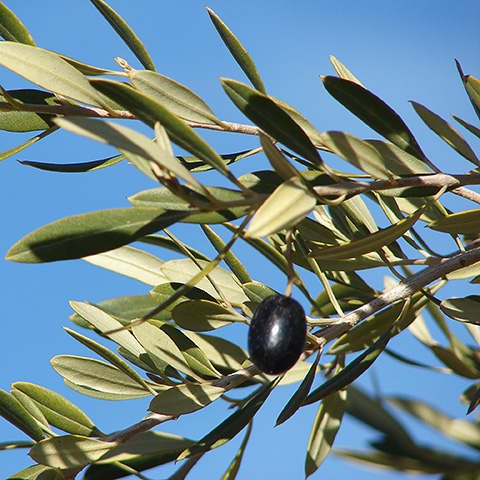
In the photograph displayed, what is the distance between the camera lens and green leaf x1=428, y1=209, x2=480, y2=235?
3.14ft

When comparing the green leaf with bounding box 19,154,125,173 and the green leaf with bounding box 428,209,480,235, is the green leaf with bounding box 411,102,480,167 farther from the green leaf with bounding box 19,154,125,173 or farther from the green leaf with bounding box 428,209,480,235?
the green leaf with bounding box 19,154,125,173

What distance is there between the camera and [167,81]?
86cm

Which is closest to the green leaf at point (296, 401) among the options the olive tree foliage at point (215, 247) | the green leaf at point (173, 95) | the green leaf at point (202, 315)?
the olive tree foliage at point (215, 247)

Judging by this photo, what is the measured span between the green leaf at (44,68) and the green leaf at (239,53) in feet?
1.22

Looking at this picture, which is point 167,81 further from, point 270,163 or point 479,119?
point 479,119

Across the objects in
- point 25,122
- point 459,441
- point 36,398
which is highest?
point 25,122

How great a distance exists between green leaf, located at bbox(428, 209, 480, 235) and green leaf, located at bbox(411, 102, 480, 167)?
116 millimetres

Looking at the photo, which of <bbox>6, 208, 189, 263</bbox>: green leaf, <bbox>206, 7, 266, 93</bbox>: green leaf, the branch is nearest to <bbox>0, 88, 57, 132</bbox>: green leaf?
<bbox>206, 7, 266, 93</bbox>: green leaf

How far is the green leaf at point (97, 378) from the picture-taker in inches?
40.6

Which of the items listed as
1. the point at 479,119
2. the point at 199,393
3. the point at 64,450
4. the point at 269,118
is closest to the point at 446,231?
the point at 479,119

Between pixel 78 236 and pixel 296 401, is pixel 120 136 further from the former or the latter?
pixel 296 401

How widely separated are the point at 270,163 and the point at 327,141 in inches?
4.1

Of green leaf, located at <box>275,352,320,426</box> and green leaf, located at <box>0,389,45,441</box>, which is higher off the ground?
green leaf, located at <box>0,389,45,441</box>

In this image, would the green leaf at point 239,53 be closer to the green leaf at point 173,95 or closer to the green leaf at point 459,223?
the green leaf at point 173,95
